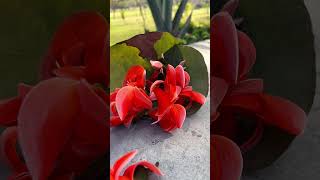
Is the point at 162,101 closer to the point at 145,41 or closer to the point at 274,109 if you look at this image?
the point at 145,41

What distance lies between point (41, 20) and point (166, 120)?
382mm

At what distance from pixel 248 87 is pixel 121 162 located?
1.22 feet

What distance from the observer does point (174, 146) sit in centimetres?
108

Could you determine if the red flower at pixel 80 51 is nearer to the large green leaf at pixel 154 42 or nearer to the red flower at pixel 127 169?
the large green leaf at pixel 154 42

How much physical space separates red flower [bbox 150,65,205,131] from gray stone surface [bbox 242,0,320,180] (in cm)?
27

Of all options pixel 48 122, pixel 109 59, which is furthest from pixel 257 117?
pixel 48 122

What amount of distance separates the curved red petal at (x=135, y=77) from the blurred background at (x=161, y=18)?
8cm

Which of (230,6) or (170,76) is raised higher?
(230,6)

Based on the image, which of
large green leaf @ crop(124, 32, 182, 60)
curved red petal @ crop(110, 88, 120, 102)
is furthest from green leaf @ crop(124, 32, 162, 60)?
curved red petal @ crop(110, 88, 120, 102)

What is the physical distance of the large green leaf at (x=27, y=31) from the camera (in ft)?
3.53

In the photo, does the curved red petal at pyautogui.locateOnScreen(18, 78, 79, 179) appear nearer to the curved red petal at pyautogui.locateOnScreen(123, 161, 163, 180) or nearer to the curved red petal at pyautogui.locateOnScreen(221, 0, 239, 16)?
the curved red petal at pyautogui.locateOnScreen(123, 161, 163, 180)

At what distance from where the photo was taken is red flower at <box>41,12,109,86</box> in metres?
1.10

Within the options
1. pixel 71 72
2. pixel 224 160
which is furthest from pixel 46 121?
pixel 224 160

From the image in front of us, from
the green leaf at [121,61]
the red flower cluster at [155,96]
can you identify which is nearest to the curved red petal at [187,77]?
the red flower cluster at [155,96]
